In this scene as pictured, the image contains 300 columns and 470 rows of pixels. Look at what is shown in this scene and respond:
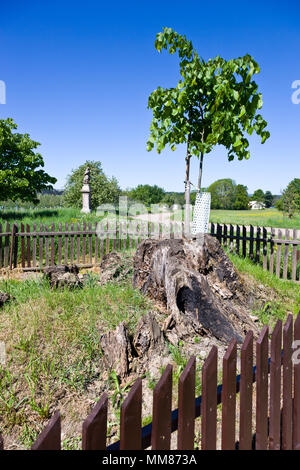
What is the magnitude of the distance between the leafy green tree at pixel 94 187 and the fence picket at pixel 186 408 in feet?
94.7

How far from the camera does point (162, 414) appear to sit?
125cm

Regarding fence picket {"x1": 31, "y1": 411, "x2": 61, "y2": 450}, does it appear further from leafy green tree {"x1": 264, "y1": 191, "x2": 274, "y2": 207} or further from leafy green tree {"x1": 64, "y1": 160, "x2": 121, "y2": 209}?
leafy green tree {"x1": 264, "y1": 191, "x2": 274, "y2": 207}

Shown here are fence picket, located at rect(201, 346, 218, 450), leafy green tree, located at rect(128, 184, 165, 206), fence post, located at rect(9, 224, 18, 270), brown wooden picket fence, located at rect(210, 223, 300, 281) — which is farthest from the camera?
leafy green tree, located at rect(128, 184, 165, 206)

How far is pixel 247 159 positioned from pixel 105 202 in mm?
25346

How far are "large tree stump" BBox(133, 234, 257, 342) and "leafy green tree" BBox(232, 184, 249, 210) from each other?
72.3 metres

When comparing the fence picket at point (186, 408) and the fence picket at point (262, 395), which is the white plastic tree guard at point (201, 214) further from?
the fence picket at point (186, 408)

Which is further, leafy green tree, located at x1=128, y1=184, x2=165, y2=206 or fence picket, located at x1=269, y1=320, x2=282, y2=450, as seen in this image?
leafy green tree, located at x1=128, y1=184, x2=165, y2=206

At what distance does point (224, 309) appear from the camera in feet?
13.7

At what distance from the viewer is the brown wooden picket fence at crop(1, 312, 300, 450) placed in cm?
109

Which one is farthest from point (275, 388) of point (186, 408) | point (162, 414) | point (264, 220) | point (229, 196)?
point (229, 196)

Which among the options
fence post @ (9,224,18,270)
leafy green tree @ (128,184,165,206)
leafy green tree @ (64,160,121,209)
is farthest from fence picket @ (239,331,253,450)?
leafy green tree @ (128,184,165,206)

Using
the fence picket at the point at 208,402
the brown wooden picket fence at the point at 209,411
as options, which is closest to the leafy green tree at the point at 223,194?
the brown wooden picket fence at the point at 209,411

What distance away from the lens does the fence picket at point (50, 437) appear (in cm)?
96

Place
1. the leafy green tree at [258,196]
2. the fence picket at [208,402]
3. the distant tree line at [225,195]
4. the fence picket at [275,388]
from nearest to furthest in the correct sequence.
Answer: the fence picket at [208,402], the fence picket at [275,388], the distant tree line at [225,195], the leafy green tree at [258,196]
